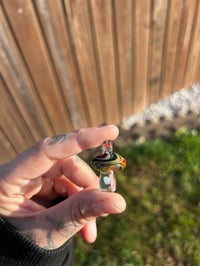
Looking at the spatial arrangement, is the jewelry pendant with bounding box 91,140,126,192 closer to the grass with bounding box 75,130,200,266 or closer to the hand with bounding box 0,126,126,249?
the hand with bounding box 0,126,126,249

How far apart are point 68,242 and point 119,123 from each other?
222 cm

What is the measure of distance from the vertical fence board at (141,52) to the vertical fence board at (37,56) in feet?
2.47

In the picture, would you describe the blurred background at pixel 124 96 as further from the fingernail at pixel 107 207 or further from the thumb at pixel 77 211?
the fingernail at pixel 107 207

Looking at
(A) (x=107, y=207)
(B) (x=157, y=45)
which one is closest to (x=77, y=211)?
(A) (x=107, y=207)

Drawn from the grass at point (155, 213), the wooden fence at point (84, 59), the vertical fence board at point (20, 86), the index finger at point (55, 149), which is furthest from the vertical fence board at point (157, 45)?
the index finger at point (55, 149)

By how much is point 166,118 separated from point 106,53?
118cm

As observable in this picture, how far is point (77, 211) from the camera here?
1785mm

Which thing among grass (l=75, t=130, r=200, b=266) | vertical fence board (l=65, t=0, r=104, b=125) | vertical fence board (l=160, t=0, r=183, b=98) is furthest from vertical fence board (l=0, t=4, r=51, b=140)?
vertical fence board (l=160, t=0, r=183, b=98)

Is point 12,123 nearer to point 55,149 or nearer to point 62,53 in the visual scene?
point 62,53

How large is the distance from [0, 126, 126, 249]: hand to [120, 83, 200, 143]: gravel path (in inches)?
76.9

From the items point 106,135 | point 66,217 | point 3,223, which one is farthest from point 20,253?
point 106,135

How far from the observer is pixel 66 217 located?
182 centimetres

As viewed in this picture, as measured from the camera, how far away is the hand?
1.69m

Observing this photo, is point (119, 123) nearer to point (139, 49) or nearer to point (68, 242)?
point (139, 49)
